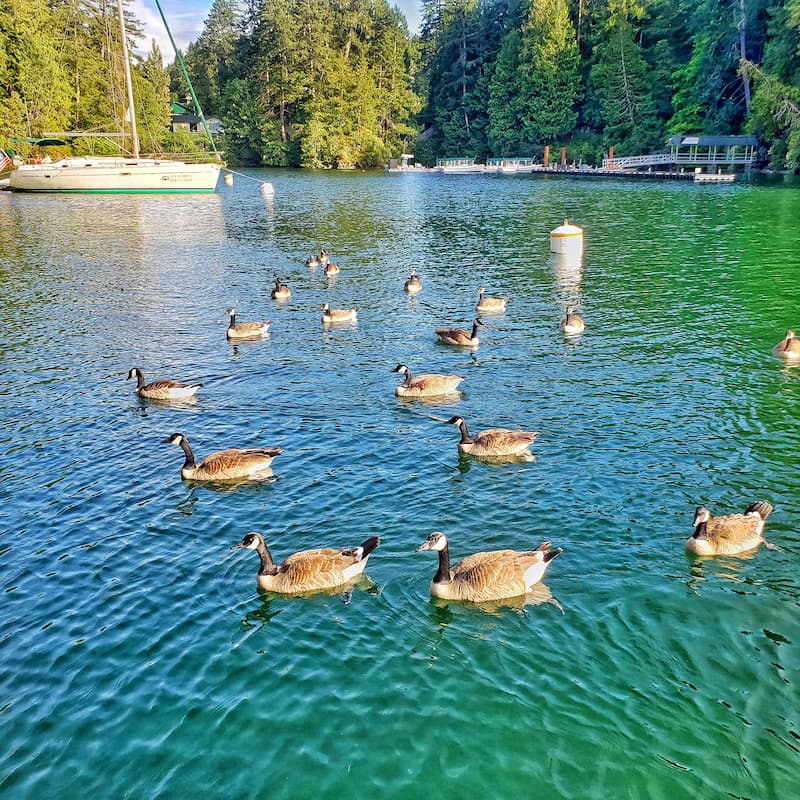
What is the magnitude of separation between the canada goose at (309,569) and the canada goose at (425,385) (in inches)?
346

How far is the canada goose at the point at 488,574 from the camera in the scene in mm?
12219

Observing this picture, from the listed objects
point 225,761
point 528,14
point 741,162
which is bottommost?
point 225,761

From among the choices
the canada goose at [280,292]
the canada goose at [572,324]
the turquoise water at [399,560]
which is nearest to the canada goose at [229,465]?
the turquoise water at [399,560]

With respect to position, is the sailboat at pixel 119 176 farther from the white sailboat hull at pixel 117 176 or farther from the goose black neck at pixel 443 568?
the goose black neck at pixel 443 568

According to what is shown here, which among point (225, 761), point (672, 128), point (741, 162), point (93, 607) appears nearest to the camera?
point (225, 761)

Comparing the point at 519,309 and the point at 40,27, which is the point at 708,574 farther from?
the point at 40,27

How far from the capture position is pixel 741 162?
322 ft

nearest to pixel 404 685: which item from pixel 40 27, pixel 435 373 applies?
pixel 435 373

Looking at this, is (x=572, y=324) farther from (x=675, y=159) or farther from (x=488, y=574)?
(x=675, y=159)

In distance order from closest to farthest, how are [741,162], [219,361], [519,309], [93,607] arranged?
[93,607]
[219,361]
[519,309]
[741,162]

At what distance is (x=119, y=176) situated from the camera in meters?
80.4

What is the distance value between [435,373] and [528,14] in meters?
134

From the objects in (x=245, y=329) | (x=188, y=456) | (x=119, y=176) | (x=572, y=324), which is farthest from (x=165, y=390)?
(x=119, y=176)

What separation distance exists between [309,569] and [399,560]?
1.75m
